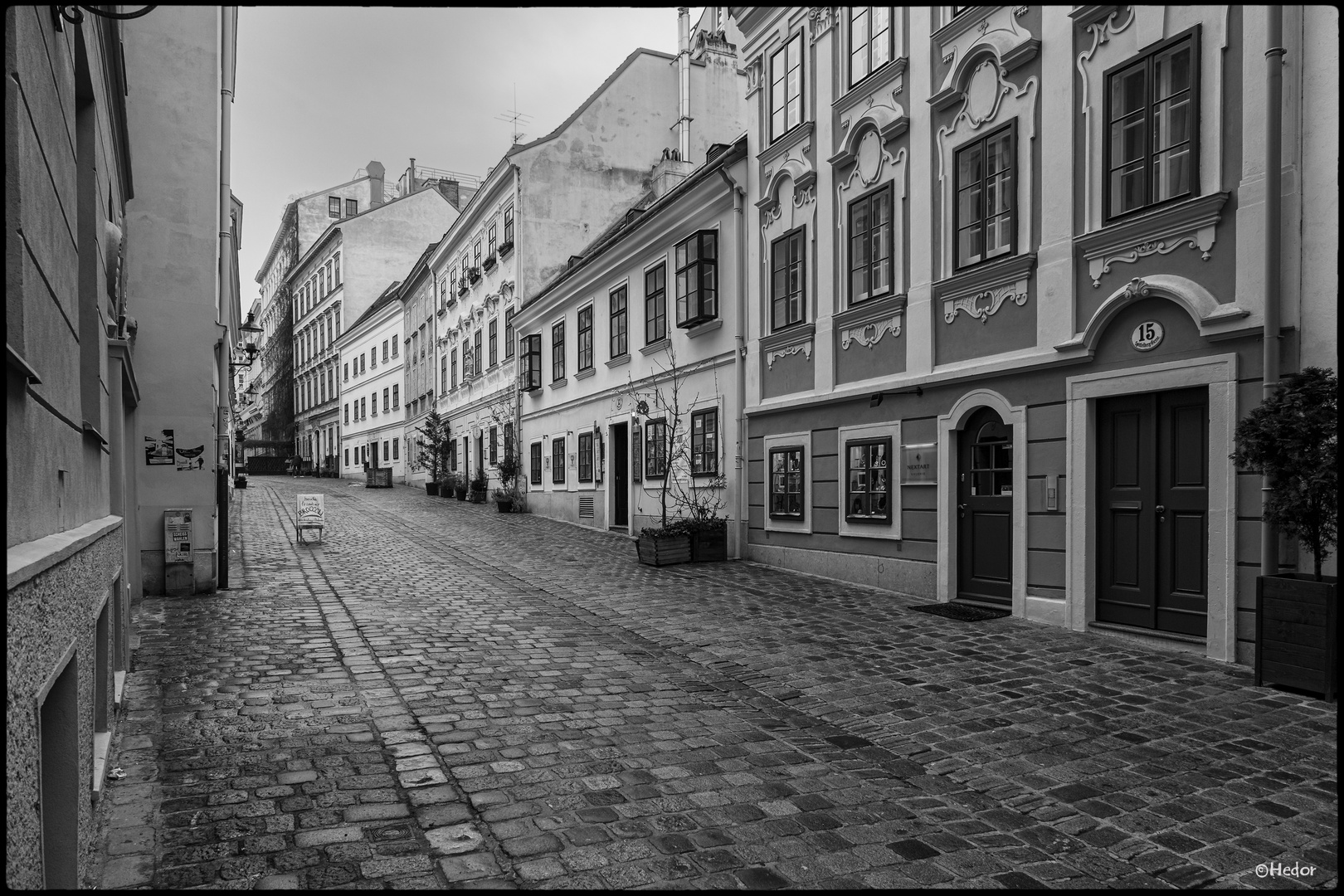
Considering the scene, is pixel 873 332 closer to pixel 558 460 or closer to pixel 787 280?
pixel 787 280

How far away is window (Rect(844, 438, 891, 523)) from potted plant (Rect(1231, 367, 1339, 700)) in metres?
5.28

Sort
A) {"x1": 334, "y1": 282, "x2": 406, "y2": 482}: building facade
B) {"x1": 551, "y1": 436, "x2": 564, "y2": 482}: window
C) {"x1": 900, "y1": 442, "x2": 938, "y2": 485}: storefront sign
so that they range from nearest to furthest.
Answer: {"x1": 900, "y1": 442, "x2": 938, "y2": 485}: storefront sign → {"x1": 551, "y1": 436, "x2": 564, "y2": 482}: window → {"x1": 334, "y1": 282, "x2": 406, "y2": 482}: building facade

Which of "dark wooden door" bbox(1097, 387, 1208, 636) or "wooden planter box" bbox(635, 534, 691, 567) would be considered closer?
"dark wooden door" bbox(1097, 387, 1208, 636)

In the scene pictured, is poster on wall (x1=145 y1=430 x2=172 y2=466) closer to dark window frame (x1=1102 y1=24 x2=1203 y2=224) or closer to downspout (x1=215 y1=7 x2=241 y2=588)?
downspout (x1=215 y1=7 x2=241 y2=588)

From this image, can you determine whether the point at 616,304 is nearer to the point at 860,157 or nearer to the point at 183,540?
the point at 860,157

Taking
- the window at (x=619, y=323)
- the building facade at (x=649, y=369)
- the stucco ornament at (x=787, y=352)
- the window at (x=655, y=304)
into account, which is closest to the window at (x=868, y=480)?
the stucco ornament at (x=787, y=352)

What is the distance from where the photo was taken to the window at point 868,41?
11.8 m

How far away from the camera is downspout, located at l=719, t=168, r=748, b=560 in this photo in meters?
15.4

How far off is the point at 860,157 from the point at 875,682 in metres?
8.09

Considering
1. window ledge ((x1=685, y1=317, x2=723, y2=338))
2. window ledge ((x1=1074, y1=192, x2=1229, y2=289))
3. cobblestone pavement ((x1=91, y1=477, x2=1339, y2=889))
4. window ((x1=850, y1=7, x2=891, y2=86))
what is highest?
window ((x1=850, y1=7, x2=891, y2=86))

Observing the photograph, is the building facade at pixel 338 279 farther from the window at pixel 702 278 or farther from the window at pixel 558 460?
the window at pixel 702 278

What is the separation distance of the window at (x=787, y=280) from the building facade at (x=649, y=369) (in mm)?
1005

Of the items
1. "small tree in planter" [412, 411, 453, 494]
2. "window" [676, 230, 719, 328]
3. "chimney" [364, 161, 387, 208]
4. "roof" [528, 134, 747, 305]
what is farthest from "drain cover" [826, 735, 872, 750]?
"chimney" [364, 161, 387, 208]

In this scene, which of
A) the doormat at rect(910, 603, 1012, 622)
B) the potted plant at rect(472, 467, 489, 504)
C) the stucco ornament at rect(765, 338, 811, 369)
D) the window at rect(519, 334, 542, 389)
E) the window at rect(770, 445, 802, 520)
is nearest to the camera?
the doormat at rect(910, 603, 1012, 622)
